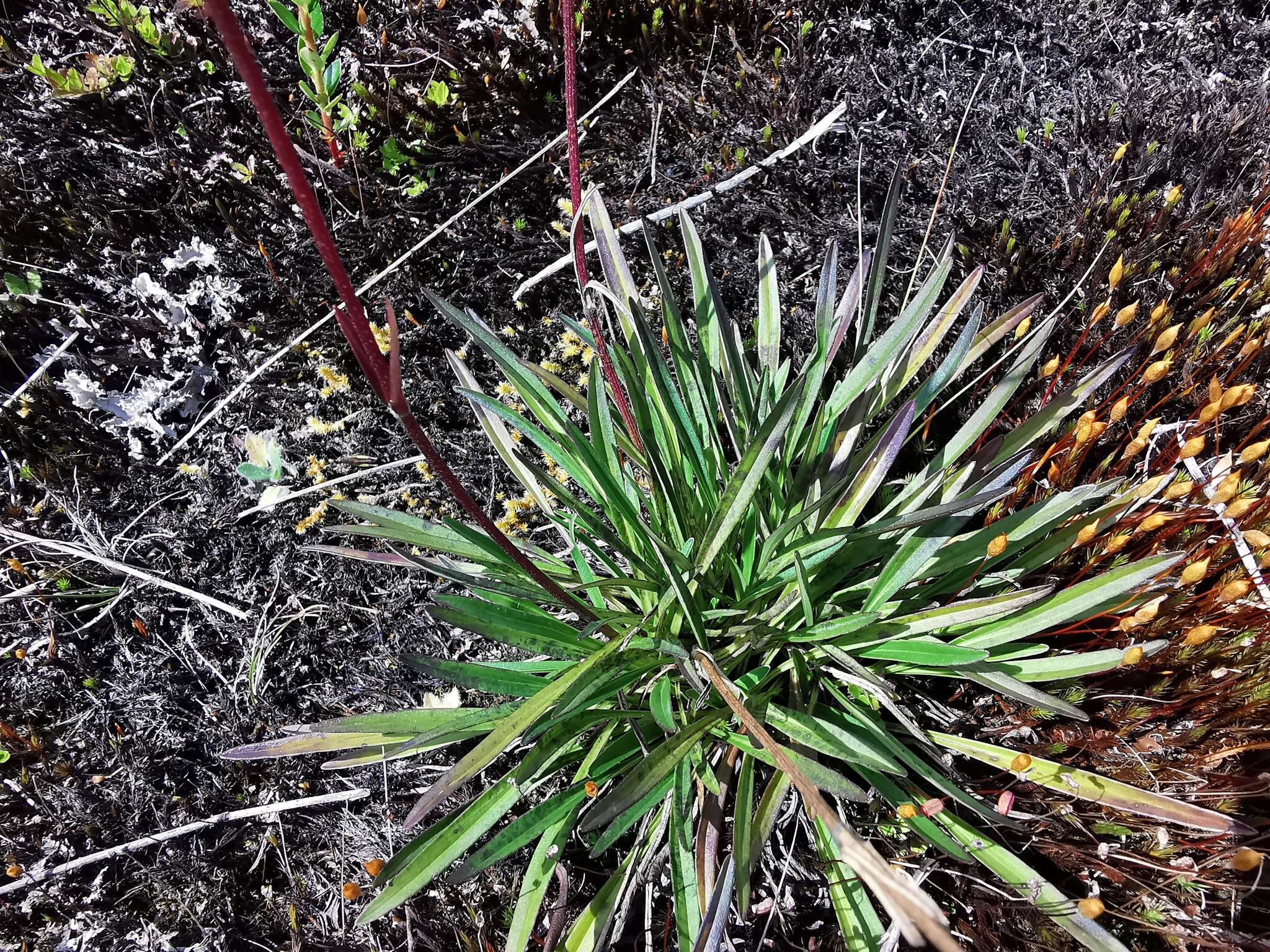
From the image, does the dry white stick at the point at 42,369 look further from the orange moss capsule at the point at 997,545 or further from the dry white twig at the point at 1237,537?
the dry white twig at the point at 1237,537

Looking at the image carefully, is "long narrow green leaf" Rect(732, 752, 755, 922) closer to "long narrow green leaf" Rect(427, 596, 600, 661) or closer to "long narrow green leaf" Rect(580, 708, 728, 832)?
"long narrow green leaf" Rect(580, 708, 728, 832)

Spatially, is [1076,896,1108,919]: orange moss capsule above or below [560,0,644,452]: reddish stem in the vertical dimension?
below

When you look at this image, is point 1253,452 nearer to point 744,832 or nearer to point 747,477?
point 747,477


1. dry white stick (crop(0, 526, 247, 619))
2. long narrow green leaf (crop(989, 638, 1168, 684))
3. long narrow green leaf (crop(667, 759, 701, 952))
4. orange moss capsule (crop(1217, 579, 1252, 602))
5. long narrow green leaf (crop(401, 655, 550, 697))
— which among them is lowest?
long narrow green leaf (crop(667, 759, 701, 952))

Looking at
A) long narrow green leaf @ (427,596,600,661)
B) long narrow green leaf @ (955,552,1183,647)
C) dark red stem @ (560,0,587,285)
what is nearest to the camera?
dark red stem @ (560,0,587,285)

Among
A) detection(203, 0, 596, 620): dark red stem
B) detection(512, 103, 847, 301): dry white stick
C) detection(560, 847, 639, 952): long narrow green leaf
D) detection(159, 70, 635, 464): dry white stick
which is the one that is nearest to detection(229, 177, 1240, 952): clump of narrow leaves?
detection(560, 847, 639, 952): long narrow green leaf

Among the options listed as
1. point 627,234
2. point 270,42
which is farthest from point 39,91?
point 627,234
